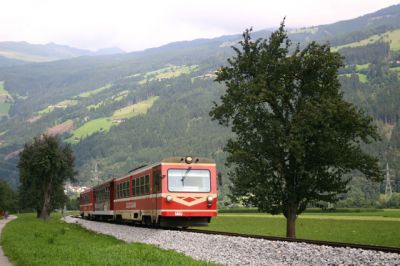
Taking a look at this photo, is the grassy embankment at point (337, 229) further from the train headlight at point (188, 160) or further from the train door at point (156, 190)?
the train door at point (156, 190)

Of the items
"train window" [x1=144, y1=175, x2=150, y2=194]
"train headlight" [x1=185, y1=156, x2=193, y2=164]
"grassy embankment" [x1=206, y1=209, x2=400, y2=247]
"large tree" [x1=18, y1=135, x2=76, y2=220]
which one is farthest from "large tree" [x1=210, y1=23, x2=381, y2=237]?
"large tree" [x1=18, y1=135, x2=76, y2=220]

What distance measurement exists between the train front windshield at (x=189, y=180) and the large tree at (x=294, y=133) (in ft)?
5.74

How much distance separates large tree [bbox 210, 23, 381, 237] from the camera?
3061cm

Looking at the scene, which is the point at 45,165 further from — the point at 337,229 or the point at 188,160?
the point at 188,160

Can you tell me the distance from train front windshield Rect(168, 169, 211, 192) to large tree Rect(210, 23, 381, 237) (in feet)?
5.74

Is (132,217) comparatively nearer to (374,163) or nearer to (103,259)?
(374,163)

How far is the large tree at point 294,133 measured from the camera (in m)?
30.6

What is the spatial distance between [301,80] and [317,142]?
4.04m

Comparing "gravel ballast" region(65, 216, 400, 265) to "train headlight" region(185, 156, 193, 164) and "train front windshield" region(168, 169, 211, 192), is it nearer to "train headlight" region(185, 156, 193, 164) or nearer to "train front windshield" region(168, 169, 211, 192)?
"train front windshield" region(168, 169, 211, 192)

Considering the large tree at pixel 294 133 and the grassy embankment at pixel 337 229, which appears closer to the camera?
the large tree at pixel 294 133

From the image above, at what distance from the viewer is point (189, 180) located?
31.8 metres

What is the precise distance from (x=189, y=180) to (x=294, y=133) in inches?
249

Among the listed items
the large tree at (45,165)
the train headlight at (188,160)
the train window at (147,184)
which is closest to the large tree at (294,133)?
the train headlight at (188,160)

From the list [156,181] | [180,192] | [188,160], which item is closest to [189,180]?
[180,192]
